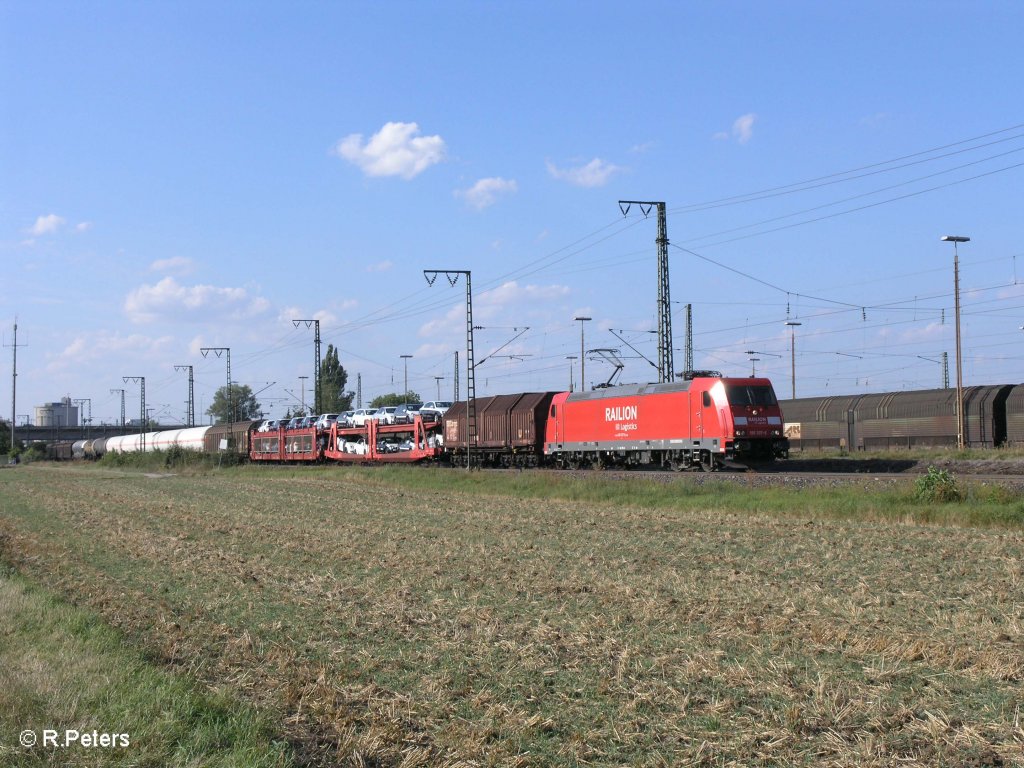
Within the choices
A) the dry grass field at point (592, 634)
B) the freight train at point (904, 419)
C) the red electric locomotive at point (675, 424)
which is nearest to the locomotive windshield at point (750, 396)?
the red electric locomotive at point (675, 424)

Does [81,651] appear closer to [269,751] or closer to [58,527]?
[269,751]

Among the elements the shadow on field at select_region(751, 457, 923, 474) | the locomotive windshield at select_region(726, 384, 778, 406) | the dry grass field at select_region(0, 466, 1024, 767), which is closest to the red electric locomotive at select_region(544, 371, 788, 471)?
the locomotive windshield at select_region(726, 384, 778, 406)

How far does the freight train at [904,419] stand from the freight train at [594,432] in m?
15.3

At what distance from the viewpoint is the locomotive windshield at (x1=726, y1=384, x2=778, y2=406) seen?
32688mm

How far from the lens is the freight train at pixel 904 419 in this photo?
4556 cm

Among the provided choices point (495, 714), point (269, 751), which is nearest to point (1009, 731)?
point (495, 714)

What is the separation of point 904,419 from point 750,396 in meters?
20.4

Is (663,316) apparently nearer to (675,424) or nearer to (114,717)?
(675,424)

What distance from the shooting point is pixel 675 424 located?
35094mm

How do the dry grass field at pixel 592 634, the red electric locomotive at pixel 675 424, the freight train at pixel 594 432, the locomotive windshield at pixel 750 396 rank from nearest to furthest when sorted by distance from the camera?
the dry grass field at pixel 592 634
the locomotive windshield at pixel 750 396
the red electric locomotive at pixel 675 424
the freight train at pixel 594 432

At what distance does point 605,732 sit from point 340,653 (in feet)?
11.0

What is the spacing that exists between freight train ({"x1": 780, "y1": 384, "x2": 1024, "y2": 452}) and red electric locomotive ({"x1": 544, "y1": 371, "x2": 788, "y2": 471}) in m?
15.5

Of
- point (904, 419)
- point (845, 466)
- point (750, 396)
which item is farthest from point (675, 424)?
point (904, 419)

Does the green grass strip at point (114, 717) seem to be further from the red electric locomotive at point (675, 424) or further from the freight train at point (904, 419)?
the freight train at point (904, 419)
